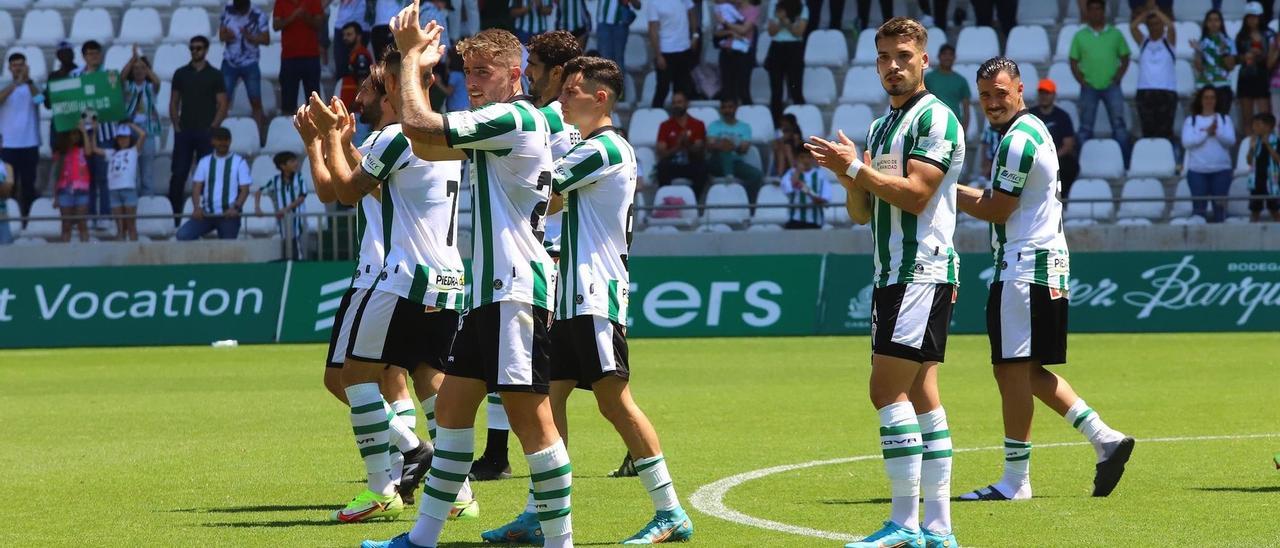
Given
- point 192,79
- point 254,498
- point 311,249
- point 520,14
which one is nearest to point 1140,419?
point 254,498

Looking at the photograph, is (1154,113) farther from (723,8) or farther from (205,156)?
(205,156)

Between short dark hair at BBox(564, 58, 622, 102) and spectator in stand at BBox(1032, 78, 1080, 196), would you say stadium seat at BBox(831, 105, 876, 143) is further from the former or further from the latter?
short dark hair at BBox(564, 58, 622, 102)

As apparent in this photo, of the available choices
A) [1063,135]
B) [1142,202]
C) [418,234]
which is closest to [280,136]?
[1063,135]

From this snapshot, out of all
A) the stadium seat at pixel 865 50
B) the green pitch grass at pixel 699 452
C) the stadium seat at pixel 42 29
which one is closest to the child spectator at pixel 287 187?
the green pitch grass at pixel 699 452

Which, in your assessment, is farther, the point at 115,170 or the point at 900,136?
the point at 115,170

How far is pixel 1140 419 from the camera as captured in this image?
41.3ft

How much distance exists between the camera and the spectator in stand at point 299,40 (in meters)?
25.5

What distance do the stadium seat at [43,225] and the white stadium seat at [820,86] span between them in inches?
441

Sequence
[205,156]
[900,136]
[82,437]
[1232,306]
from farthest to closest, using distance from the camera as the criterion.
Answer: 1. [205,156]
2. [1232,306]
3. [82,437]
4. [900,136]

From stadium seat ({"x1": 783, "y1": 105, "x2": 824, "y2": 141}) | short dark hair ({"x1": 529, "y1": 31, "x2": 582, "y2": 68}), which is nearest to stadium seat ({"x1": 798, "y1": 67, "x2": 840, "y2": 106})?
stadium seat ({"x1": 783, "y1": 105, "x2": 824, "y2": 141})

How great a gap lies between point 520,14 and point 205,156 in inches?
191

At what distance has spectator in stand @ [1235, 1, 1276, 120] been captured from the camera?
79.1 ft

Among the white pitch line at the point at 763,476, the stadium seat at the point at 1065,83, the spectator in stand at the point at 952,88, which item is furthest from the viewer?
the stadium seat at the point at 1065,83

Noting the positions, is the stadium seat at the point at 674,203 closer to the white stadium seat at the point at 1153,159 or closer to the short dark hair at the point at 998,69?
the white stadium seat at the point at 1153,159
